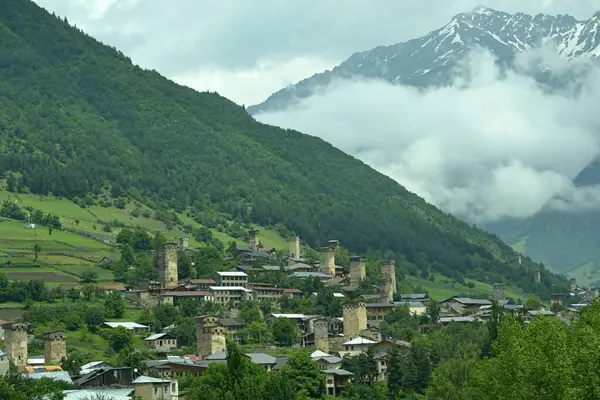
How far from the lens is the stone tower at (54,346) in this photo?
401 feet

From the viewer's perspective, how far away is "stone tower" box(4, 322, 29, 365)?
121 meters

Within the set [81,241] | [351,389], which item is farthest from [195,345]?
[81,241]

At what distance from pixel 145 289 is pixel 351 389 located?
148 ft

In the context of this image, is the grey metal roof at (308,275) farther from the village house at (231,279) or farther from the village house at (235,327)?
the village house at (235,327)

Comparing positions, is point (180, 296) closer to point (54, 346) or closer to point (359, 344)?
point (359, 344)

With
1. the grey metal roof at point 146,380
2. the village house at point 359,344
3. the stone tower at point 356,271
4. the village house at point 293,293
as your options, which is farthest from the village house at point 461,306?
the grey metal roof at point 146,380

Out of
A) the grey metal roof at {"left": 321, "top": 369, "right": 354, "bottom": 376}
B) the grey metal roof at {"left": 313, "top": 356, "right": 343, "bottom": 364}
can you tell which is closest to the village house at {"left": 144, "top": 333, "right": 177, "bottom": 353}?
the grey metal roof at {"left": 313, "top": 356, "right": 343, "bottom": 364}

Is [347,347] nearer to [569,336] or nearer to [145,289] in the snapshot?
[145,289]

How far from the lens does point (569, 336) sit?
3226 inches

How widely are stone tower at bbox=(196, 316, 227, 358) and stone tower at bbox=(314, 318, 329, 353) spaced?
1195 centimetres

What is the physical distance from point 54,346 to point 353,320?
1600 inches

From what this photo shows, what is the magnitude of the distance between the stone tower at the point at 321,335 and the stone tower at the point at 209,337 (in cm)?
1195

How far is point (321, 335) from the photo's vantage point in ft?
470

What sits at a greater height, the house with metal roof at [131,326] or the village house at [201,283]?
Result: the village house at [201,283]
